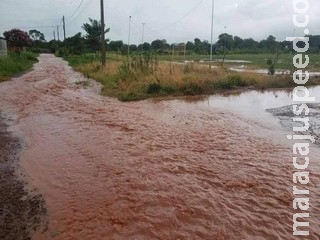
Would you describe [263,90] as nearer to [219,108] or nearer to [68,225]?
[219,108]

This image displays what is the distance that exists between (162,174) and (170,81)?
31.3 feet

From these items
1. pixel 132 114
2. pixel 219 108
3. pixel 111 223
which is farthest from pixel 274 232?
pixel 219 108

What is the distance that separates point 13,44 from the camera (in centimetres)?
3678

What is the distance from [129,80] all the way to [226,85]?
186 inches

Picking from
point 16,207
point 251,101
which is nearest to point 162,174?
point 16,207

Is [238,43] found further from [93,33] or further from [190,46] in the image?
[93,33]

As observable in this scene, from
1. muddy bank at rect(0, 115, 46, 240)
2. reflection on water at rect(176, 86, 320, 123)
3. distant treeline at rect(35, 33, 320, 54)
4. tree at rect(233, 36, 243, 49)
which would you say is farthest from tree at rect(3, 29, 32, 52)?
tree at rect(233, 36, 243, 49)

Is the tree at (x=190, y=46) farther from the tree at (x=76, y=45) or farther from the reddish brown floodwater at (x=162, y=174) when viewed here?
the reddish brown floodwater at (x=162, y=174)

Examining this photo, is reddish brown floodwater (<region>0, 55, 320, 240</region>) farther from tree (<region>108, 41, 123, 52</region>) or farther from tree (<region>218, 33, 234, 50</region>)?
tree (<region>108, 41, 123, 52</region>)

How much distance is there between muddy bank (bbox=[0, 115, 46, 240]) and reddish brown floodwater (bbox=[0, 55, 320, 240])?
6.0 inches

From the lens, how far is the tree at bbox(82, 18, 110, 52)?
51.4m

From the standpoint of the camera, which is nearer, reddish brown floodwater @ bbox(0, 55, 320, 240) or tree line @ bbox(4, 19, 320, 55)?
reddish brown floodwater @ bbox(0, 55, 320, 240)

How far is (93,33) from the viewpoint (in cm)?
5262

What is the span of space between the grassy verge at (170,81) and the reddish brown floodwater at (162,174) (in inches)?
145
